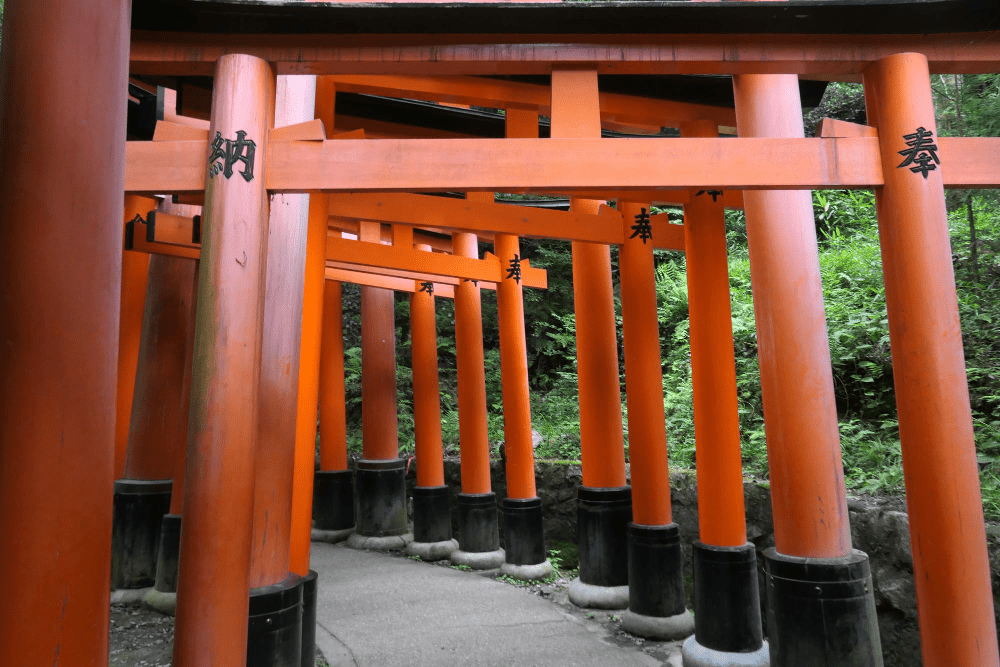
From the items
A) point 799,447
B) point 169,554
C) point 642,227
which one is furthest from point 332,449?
point 799,447

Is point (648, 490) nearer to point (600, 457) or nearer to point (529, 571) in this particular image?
point (600, 457)

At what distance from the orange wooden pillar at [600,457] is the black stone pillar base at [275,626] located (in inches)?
157

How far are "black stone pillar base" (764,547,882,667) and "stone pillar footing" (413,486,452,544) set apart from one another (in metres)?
6.46

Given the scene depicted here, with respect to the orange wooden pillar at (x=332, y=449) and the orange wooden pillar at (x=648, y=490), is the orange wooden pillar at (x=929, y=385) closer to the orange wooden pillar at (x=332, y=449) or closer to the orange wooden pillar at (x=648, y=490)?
the orange wooden pillar at (x=648, y=490)

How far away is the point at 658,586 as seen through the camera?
6.38m

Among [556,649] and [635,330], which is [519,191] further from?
[556,649]

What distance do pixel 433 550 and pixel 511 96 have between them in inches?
267

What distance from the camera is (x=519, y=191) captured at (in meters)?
3.41

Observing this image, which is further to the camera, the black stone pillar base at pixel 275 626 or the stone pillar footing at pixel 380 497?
the stone pillar footing at pixel 380 497

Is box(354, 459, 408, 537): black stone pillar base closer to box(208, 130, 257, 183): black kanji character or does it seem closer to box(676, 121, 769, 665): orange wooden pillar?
box(676, 121, 769, 665): orange wooden pillar

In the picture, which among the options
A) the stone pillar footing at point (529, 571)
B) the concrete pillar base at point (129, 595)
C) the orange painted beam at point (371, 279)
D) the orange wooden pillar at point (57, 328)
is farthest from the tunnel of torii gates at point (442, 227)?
the orange painted beam at point (371, 279)

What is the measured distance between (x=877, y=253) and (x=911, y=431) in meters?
7.77

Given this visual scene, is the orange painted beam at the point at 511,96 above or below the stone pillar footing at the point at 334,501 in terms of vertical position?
above

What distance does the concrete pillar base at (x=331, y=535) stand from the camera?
10969 mm
